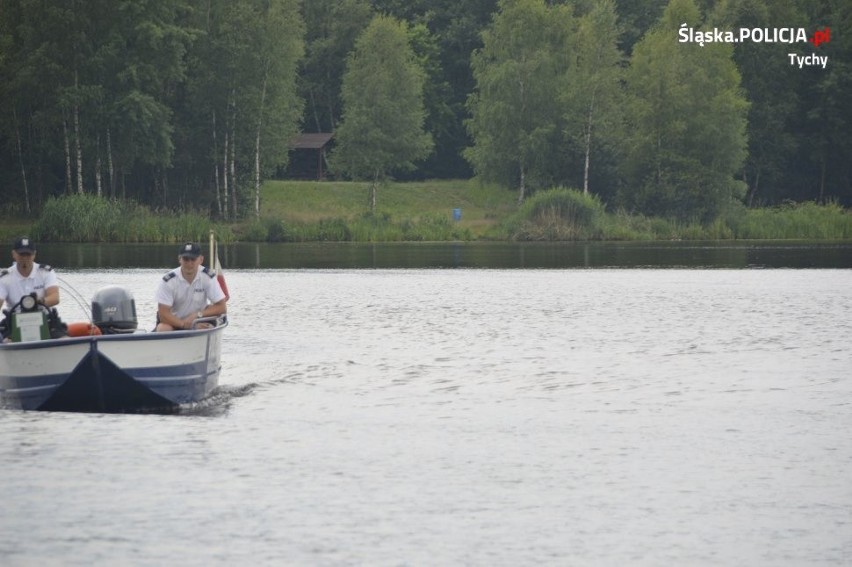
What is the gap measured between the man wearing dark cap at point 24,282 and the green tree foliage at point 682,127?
6798 cm

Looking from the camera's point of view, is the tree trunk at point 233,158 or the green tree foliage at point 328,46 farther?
the green tree foliage at point 328,46

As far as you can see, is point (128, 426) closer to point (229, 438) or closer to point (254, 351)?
point (229, 438)

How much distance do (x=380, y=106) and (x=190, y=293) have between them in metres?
68.6

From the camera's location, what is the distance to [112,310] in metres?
21.2

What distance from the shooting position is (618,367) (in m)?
27.0

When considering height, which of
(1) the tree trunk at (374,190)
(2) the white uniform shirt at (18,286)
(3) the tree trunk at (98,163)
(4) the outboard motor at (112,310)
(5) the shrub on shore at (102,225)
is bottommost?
(4) the outboard motor at (112,310)

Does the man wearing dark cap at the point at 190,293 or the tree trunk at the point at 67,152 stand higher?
the tree trunk at the point at 67,152

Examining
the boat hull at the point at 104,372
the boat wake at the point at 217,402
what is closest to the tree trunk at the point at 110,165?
the boat wake at the point at 217,402

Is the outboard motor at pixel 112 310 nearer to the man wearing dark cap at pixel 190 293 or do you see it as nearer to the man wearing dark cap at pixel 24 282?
the man wearing dark cap at pixel 190 293

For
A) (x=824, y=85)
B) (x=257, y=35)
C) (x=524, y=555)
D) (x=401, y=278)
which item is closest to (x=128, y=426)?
(x=524, y=555)

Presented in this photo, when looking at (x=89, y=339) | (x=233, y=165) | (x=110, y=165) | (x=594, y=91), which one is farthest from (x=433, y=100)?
(x=89, y=339)

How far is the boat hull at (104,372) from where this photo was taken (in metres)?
19.5

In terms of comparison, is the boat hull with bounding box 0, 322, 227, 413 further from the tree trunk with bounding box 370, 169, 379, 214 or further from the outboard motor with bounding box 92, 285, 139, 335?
the tree trunk with bounding box 370, 169, 379, 214

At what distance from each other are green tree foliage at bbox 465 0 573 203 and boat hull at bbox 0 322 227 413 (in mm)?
68366
